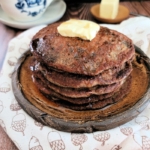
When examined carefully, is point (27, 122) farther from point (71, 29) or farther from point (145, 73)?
point (145, 73)

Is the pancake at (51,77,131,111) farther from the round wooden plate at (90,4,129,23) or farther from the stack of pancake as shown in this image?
the round wooden plate at (90,4,129,23)

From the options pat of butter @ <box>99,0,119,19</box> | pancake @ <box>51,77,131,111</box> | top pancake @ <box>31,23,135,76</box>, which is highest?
top pancake @ <box>31,23,135,76</box>

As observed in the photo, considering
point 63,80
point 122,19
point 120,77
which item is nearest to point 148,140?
point 120,77

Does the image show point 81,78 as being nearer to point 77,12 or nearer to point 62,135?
point 62,135

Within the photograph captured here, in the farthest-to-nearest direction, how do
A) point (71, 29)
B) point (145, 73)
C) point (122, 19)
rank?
point (122, 19) → point (145, 73) → point (71, 29)

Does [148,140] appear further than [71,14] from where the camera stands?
No

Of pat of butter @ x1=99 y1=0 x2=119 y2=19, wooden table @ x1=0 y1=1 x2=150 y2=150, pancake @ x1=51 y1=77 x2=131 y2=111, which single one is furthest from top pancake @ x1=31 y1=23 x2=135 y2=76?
pat of butter @ x1=99 y1=0 x2=119 y2=19
